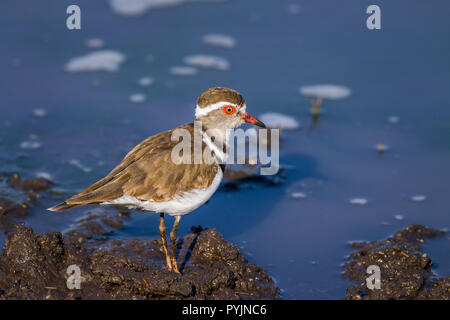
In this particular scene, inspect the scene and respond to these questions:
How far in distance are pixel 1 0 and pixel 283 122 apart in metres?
5.93

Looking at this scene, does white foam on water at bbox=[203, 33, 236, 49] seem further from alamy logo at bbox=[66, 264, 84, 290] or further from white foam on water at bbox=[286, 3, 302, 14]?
alamy logo at bbox=[66, 264, 84, 290]

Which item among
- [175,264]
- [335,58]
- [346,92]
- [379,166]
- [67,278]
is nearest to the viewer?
[67,278]

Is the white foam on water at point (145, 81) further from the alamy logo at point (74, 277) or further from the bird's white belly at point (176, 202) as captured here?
the alamy logo at point (74, 277)

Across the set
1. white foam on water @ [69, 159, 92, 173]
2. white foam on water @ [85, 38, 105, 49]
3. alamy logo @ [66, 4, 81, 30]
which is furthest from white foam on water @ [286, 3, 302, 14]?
white foam on water @ [69, 159, 92, 173]

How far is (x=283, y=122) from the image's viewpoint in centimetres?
868

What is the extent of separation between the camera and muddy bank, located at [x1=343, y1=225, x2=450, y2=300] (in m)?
5.46

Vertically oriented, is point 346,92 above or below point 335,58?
below

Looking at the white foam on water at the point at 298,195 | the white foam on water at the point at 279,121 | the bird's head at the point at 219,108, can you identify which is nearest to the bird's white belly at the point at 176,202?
the bird's head at the point at 219,108

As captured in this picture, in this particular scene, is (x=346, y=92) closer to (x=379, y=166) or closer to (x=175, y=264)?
(x=379, y=166)

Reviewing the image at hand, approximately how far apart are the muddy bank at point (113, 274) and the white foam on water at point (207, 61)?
4.49m

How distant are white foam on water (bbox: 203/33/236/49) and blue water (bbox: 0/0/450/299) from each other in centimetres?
12

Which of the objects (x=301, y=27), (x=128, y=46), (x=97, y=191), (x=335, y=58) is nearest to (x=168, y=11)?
(x=128, y=46)

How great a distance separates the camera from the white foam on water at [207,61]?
9750mm

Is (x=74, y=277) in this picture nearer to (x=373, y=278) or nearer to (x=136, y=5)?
(x=373, y=278)
